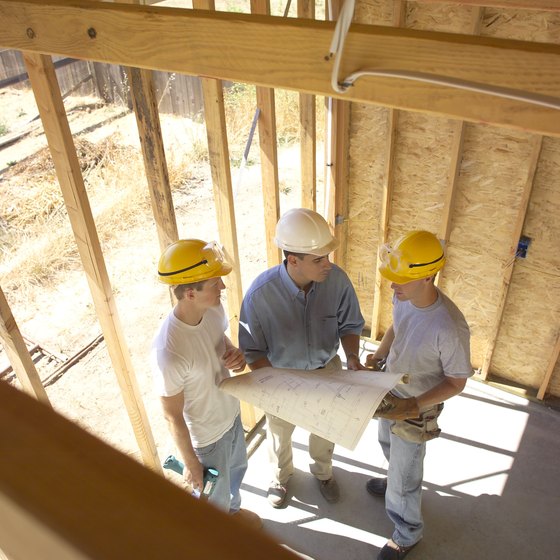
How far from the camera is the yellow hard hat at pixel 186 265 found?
7.59ft

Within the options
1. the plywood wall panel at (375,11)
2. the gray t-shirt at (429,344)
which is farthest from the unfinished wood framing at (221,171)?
the plywood wall panel at (375,11)

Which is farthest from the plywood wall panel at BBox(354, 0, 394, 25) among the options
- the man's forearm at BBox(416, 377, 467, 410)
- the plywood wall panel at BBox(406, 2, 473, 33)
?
the man's forearm at BBox(416, 377, 467, 410)

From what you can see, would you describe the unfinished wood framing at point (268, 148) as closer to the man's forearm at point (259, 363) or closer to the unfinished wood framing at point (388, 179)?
the man's forearm at point (259, 363)

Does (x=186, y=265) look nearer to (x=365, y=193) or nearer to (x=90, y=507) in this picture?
(x=90, y=507)

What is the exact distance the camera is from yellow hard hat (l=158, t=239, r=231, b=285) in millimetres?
2312

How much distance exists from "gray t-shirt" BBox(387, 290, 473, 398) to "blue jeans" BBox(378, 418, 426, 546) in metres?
0.34

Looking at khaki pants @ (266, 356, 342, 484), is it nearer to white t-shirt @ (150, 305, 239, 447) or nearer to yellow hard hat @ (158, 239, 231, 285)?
white t-shirt @ (150, 305, 239, 447)

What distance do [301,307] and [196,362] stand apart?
0.67 meters

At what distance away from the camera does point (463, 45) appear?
3.16 feet

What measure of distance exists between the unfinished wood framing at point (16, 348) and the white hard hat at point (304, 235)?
1.32 meters

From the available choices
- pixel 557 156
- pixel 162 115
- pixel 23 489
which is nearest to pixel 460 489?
pixel 557 156

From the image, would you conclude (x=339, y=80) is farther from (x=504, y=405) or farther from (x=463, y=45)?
(x=504, y=405)

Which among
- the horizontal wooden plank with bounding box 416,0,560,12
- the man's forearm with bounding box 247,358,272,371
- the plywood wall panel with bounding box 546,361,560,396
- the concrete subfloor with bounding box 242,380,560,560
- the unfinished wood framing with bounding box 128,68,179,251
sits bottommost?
the concrete subfloor with bounding box 242,380,560,560

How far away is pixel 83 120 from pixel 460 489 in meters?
9.00
